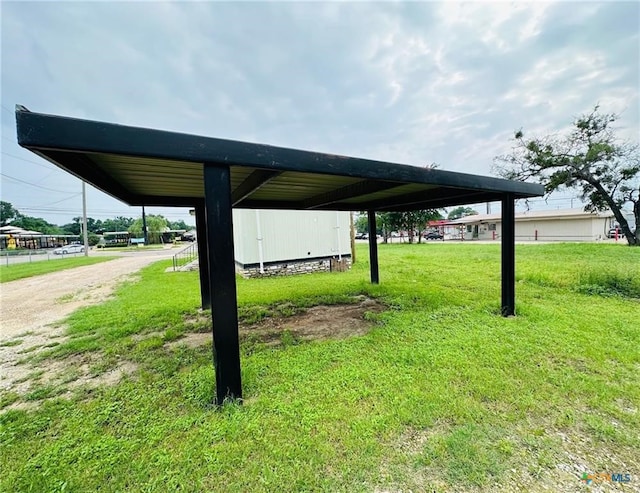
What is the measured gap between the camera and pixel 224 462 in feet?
5.70

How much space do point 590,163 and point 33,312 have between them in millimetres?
22690

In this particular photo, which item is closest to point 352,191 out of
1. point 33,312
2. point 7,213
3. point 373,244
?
point 373,244

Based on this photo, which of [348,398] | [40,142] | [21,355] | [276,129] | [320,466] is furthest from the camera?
[276,129]

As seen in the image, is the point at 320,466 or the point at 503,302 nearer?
the point at 320,466

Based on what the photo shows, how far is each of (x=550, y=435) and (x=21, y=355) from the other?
5.80 m

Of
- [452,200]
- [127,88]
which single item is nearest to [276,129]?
[127,88]

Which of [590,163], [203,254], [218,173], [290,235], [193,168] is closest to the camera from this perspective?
[218,173]

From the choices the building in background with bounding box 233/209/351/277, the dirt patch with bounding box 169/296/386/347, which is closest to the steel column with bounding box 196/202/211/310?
the dirt patch with bounding box 169/296/386/347

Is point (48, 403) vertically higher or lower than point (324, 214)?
lower

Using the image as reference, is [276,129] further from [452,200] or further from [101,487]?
[101,487]

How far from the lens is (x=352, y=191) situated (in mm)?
4273

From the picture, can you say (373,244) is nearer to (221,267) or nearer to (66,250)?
(221,267)

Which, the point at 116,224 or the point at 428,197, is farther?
the point at 116,224

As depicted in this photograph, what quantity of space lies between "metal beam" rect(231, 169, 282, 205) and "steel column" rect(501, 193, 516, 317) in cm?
378
